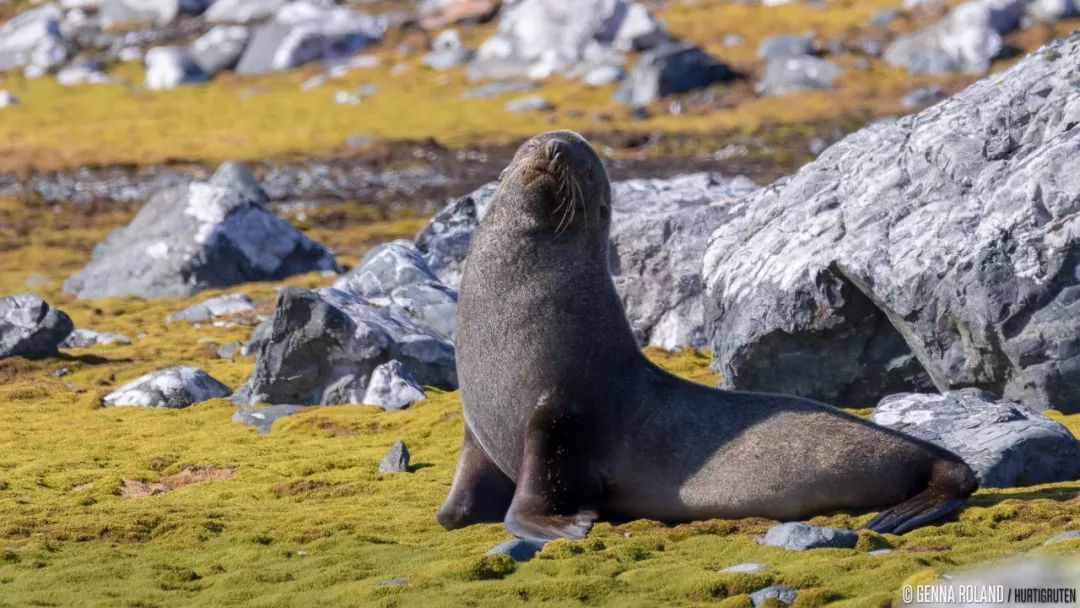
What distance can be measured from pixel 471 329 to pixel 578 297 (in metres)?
0.68

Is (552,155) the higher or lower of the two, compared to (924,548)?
higher

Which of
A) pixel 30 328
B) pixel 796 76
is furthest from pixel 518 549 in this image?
pixel 796 76

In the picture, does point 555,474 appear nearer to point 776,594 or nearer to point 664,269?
point 776,594

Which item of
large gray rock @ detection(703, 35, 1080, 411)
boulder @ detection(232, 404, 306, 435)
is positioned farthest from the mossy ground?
large gray rock @ detection(703, 35, 1080, 411)

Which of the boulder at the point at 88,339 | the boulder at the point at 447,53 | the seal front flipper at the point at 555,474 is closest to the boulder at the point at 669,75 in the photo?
the boulder at the point at 447,53

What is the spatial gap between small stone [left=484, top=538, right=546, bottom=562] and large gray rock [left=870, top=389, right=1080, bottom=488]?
2927 mm

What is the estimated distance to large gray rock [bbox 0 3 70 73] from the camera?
220 ft

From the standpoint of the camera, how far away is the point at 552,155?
8.73m

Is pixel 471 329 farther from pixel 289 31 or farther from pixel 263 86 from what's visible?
pixel 289 31

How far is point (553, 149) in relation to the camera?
8.73 metres

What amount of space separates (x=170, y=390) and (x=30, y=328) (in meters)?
3.00

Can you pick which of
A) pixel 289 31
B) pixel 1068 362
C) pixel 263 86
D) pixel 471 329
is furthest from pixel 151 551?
pixel 289 31

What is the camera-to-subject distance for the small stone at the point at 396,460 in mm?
10766

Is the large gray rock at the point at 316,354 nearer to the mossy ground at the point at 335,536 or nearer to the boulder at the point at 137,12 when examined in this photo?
the mossy ground at the point at 335,536
